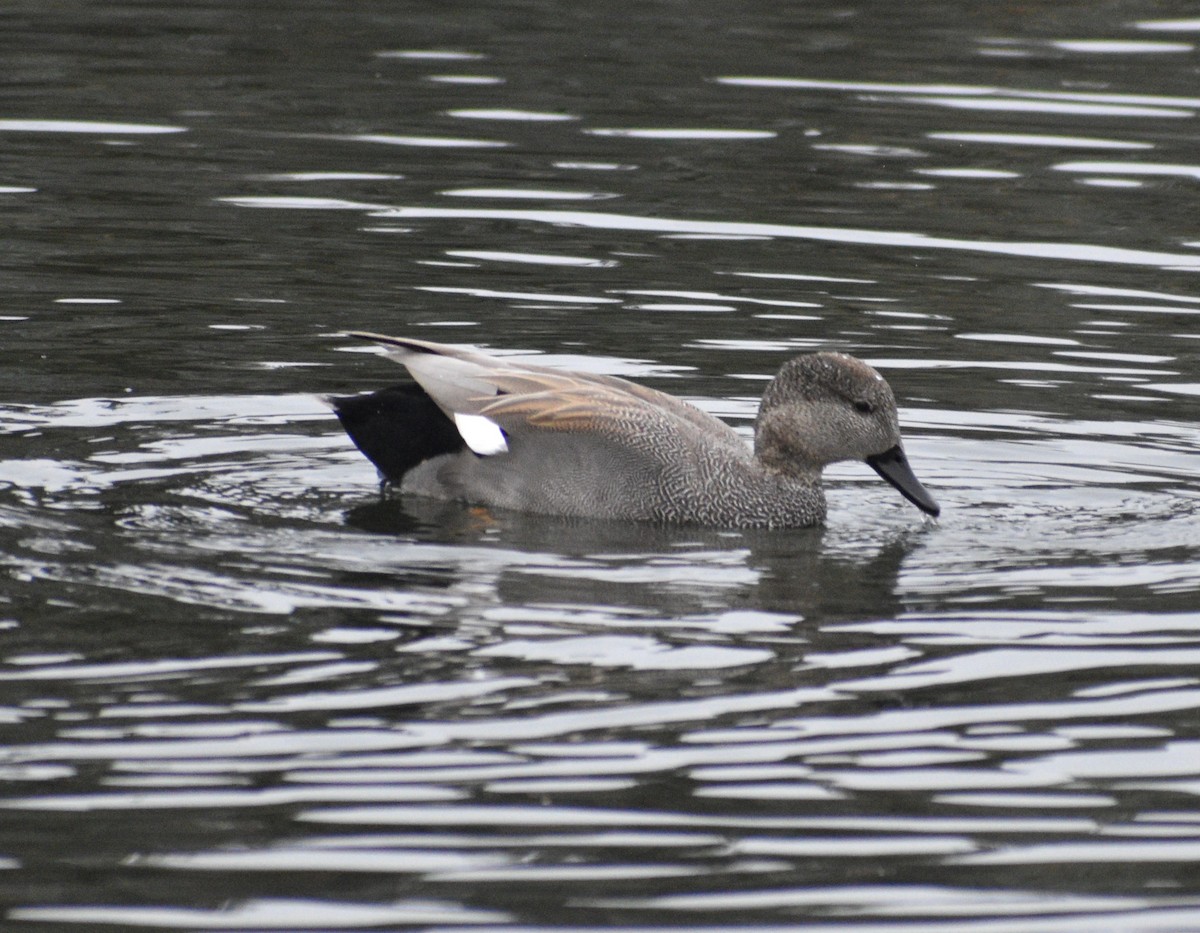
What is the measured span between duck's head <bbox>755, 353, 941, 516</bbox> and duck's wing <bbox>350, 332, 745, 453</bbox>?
0.20 meters

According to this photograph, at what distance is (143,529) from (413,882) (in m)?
2.99

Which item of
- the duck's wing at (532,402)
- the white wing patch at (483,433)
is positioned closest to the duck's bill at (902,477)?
the duck's wing at (532,402)

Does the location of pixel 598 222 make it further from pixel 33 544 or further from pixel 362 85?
pixel 33 544

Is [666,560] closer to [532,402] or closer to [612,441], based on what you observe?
[612,441]

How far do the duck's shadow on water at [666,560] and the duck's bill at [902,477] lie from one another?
0.34ft

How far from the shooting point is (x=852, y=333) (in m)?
10.9

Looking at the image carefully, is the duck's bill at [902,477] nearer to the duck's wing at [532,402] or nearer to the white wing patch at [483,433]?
the duck's wing at [532,402]

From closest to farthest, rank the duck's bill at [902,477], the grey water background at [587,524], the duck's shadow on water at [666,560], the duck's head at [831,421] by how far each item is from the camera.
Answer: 1. the grey water background at [587,524]
2. the duck's shadow on water at [666,560]
3. the duck's bill at [902,477]
4. the duck's head at [831,421]

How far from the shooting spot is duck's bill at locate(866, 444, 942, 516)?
7.95 metres

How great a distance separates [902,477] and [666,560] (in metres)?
1.10

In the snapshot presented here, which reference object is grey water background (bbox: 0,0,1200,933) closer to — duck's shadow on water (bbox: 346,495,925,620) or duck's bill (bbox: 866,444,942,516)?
duck's shadow on water (bbox: 346,495,925,620)

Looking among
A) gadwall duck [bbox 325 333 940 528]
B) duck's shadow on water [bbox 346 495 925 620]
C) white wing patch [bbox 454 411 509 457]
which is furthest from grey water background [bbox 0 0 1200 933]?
white wing patch [bbox 454 411 509 457]

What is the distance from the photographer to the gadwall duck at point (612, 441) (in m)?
7.97

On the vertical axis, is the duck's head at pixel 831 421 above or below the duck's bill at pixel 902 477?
above
